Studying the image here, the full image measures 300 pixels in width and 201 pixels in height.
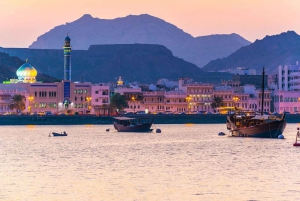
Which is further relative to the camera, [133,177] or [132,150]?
[132,150]

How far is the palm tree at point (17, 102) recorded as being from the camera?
193 metres

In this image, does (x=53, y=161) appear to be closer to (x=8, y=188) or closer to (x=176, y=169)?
(x=176, y=169)

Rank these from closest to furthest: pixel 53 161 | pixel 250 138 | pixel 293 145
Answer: pixel 53 161 → pixel 293 145 → pixel 250 138

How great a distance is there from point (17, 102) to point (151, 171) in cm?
12223

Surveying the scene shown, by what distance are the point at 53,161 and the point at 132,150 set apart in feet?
51.0

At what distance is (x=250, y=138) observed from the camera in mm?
121188

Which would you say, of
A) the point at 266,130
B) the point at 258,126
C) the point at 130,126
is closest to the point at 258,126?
the point at 258,126

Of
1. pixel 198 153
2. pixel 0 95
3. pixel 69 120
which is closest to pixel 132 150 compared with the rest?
pixel 198 153

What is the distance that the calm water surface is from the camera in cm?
6016

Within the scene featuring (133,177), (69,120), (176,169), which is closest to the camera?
(133,177)

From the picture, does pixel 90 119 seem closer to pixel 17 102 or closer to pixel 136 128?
pixel 17 102

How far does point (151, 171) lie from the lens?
7331cm

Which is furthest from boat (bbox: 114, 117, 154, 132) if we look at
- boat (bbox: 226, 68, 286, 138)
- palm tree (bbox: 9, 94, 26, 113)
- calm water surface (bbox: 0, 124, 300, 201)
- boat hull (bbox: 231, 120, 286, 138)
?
palm tree (bbox: 9, 94, 26, 113)

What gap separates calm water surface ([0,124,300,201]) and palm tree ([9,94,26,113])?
266 ft
